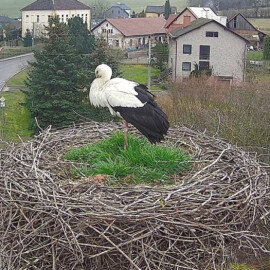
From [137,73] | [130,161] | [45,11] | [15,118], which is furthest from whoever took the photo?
[45,11]

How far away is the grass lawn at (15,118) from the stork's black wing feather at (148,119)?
11.4 metres

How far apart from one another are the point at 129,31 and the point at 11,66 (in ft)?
34.9

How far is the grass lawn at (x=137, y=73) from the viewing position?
81.2ft

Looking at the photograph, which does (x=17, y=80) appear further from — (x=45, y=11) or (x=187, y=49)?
(x=45, y=11)

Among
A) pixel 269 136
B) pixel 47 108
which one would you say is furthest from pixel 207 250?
pixel 47 108

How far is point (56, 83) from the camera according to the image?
1470 centimetres

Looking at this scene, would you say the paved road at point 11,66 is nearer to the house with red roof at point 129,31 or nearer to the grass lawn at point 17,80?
the grass lawn at point 17,80

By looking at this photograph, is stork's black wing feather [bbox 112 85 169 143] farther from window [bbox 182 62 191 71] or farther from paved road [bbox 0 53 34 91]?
window [bbox 182 62 191 71]

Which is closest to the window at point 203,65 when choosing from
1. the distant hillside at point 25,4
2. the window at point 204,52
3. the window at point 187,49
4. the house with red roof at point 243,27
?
the window at point 204,52

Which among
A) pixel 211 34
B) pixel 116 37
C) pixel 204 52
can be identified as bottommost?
pixel 204 52

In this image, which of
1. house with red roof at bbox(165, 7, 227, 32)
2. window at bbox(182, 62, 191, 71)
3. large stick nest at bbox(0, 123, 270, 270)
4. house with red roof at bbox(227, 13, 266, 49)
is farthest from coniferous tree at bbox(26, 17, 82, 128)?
house with red roof at bbox(227, 13, 266, 49)

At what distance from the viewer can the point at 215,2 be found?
2306 inches

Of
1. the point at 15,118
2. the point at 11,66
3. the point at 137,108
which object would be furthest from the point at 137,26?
the point at 137,108

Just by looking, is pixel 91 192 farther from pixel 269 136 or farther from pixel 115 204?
pixel 269 136
